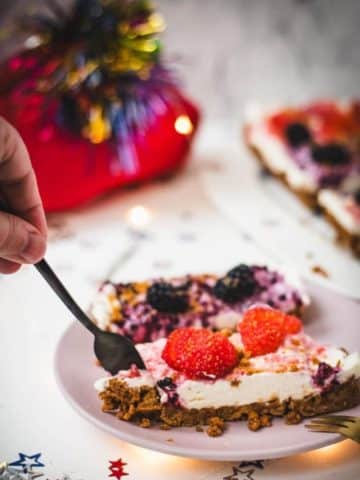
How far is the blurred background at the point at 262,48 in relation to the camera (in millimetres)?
2734

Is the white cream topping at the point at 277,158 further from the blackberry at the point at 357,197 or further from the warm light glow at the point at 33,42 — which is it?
the warm light glow at the point at 33,42

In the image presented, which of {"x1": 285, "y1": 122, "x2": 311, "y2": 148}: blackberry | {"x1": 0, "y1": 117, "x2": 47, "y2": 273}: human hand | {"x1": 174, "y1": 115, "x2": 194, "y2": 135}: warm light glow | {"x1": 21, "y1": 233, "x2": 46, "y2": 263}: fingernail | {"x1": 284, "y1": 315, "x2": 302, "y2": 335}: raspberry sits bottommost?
{"x1": 285, "y1": 122, "x2": 311, "y2": 148}: blackberry

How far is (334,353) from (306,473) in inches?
8.3

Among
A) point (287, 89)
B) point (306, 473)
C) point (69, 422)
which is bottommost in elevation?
point (287, 89)

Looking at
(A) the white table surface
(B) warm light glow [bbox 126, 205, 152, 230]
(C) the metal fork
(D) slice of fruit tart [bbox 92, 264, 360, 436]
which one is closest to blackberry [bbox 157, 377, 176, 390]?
(D) slice of fruit tart [bbox 92, 264, 360, 436]

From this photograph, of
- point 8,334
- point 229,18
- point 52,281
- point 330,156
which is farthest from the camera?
point 229,18

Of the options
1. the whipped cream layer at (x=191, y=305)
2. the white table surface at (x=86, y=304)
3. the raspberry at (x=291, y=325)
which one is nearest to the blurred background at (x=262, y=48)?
the white table surface at (x=86, y=304)

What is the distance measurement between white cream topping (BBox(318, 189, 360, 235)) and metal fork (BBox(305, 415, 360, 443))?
2.37 feet

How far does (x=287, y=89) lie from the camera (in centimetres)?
292

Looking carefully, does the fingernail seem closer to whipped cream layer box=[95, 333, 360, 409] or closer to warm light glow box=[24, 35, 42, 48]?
whipped cream layer box=[95, 333, 360, 409]

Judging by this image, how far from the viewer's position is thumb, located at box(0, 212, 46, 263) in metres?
1.02

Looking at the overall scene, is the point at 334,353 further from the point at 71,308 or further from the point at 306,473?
the point at 71,308

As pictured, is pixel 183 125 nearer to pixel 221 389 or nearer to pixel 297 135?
pixel 297 135

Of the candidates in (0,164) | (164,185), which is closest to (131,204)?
(164,185)
